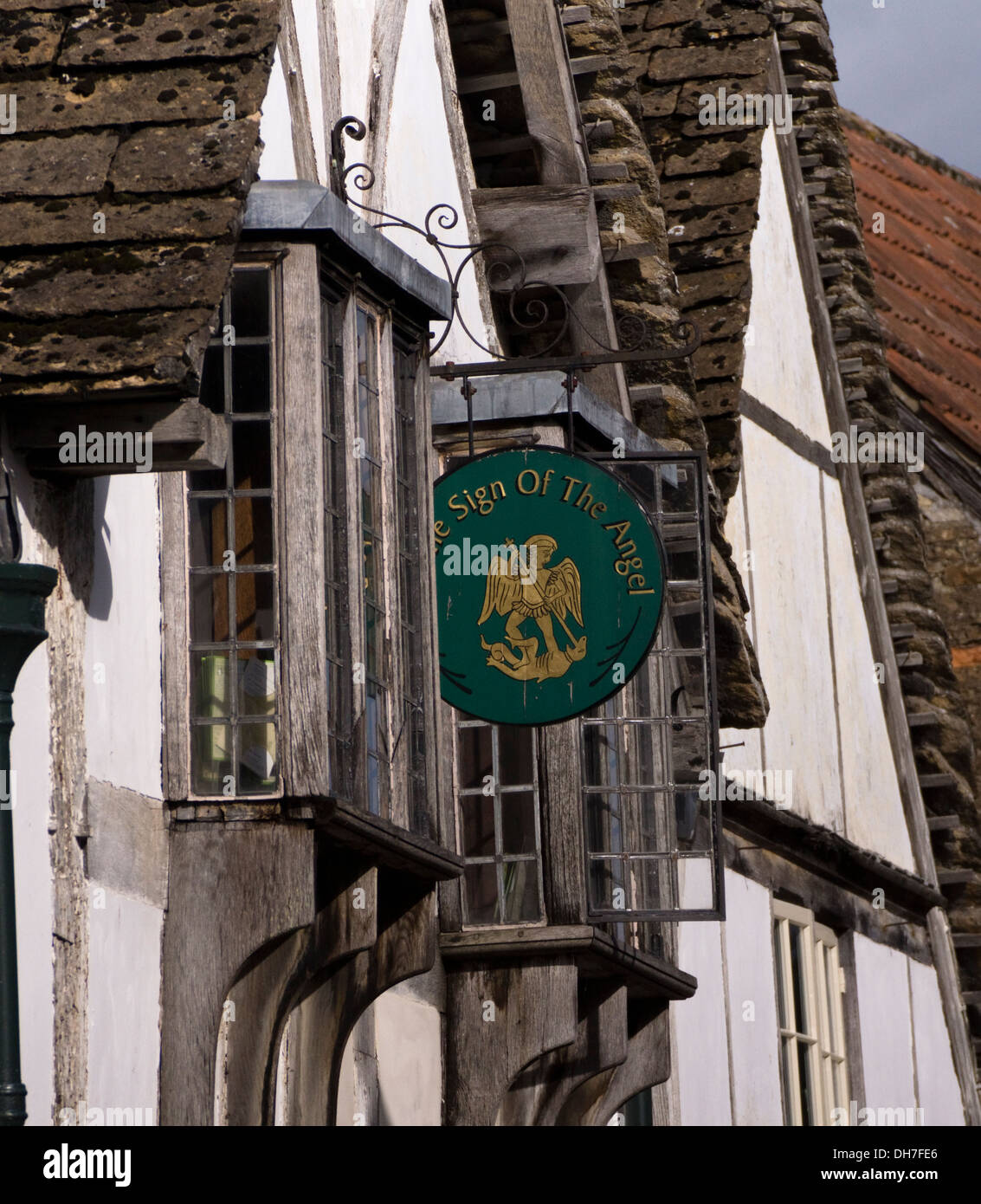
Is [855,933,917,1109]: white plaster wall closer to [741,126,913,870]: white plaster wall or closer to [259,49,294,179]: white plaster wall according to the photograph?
[741,126,913,870]: white plaster wall

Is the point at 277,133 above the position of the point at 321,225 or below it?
above

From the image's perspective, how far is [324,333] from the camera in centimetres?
602

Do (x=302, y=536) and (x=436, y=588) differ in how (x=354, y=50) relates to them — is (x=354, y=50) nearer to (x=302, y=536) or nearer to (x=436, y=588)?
(x=436, y=588)

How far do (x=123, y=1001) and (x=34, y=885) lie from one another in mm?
524

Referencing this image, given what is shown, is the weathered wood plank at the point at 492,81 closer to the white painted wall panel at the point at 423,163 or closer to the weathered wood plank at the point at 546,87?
the weathered wood plank at the point at 546,87

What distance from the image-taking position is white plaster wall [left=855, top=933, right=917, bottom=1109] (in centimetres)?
1259

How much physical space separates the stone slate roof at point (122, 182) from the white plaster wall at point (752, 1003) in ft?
20.8

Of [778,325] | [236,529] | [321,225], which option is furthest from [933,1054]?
[321,225]

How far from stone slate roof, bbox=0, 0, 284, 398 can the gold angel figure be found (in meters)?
2.16

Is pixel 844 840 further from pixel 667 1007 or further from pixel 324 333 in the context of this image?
pixel 324 333

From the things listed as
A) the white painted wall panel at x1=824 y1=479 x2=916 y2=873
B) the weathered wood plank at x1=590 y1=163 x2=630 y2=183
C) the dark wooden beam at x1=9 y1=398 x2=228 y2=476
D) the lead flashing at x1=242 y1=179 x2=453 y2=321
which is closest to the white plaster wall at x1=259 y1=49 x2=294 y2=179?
the lead flashing at x1=242 y1=179 x2=453 y2=321

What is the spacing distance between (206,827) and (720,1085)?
563cm

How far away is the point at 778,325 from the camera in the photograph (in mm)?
12812
